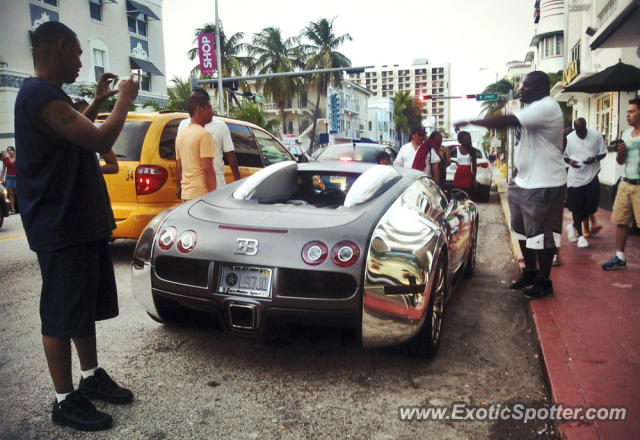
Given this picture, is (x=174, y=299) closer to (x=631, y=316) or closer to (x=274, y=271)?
(x=274, y=271)

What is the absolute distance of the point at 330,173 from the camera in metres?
4.11

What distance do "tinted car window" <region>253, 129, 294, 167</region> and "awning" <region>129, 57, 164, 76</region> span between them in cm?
2371

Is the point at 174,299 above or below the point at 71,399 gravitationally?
above

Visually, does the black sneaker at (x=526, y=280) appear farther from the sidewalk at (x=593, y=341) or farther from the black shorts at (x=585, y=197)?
the black shorts at (x=585, y=197)

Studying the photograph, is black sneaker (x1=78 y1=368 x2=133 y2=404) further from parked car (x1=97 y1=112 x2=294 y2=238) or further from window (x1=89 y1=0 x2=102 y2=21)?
window (x1=89 y1=0 x2=102 y2=21)

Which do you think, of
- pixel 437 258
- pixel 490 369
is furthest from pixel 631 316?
pixel 437 258

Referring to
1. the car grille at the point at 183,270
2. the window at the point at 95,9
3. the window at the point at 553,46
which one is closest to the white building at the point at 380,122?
the window at the point at 553,46

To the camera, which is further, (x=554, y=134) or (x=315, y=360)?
(x=554, y=134)

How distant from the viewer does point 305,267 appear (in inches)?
110

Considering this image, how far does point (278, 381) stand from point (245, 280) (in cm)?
65

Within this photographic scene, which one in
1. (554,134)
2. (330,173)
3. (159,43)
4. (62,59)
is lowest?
(330,173)

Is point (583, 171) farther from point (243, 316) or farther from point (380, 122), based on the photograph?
point (380, 122)

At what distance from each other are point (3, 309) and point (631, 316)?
5064mm

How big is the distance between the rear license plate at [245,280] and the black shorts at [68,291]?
2.23 feet
